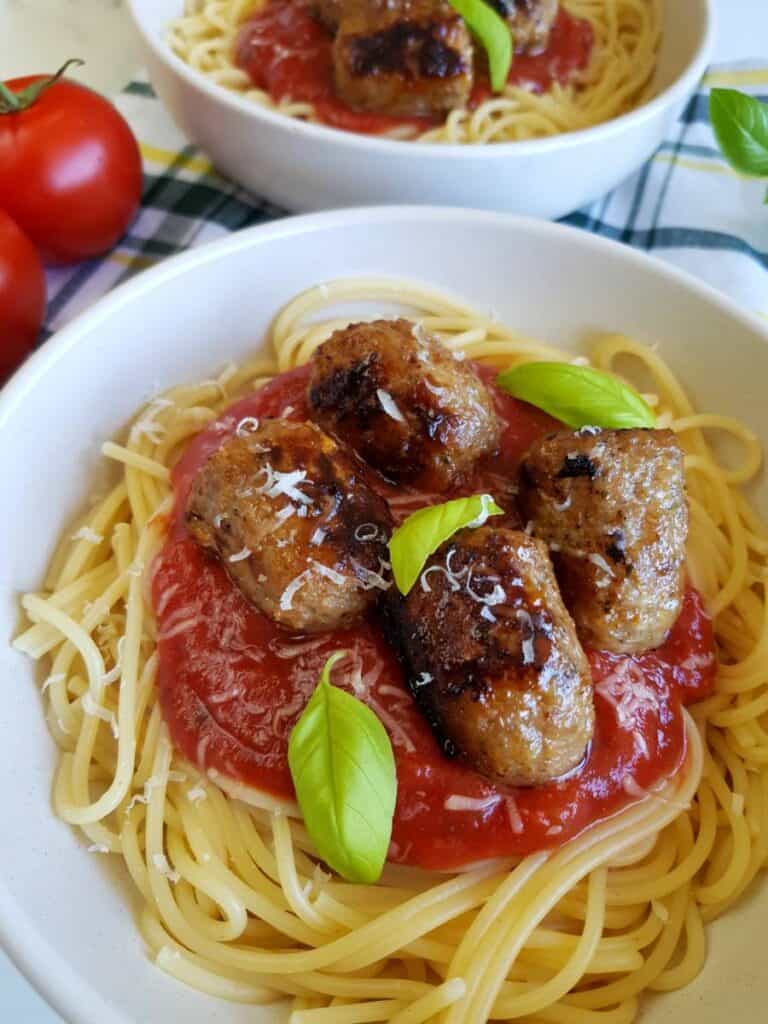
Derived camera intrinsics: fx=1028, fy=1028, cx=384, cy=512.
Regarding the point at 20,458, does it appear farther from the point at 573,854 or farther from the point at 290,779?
the point at 573,854

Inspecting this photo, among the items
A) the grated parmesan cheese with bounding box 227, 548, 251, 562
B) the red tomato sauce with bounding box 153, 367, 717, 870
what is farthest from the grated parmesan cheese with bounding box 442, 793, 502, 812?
the grated parmesan cheese with bounding box 227, 548, 251, 562

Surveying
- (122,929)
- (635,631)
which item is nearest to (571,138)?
(635,631)

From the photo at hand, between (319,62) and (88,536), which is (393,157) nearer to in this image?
(319,62)

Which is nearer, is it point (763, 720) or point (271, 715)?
point (271, 715)

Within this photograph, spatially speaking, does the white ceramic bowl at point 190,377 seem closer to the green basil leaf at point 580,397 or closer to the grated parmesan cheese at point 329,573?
the green basil leaf at point 580,397

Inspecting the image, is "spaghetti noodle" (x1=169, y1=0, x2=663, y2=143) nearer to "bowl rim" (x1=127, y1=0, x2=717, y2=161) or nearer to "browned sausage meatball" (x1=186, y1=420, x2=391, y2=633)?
"bowl rim" (x1=127, y1=0, x2=717, y2=161)

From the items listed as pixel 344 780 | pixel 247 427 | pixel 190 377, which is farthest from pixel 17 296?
pixel 344 780
